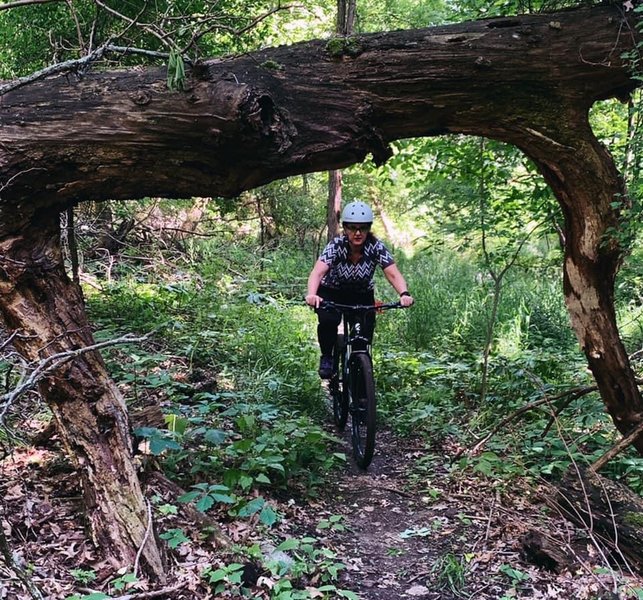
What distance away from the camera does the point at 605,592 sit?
3.11m

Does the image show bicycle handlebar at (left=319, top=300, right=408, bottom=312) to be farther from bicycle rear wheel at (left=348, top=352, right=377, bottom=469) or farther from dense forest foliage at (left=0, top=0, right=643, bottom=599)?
dense forest foliage at (left=0, top=0, right=643, bottom=599)

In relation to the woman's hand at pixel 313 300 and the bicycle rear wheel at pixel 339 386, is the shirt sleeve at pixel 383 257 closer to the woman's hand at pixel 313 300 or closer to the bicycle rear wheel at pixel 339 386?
the woman's hand at pixel 313 300

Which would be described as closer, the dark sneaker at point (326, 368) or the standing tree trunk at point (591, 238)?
the standing tree trunk at point (591, 238)

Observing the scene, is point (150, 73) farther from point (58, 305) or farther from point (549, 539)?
point (549, 539)

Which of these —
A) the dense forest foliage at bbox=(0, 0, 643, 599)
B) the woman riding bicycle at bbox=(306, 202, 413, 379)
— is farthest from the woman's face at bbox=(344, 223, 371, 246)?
the dense forest foliage at bbox=(0, 0, 643, 599)

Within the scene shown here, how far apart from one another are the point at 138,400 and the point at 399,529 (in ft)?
8.10

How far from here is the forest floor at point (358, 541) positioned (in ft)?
9.66

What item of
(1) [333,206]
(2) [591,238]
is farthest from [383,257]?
(1) [333,206]

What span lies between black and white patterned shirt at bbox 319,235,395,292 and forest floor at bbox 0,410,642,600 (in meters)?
1.74

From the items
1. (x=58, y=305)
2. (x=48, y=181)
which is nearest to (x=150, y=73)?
(x=48, y=181)

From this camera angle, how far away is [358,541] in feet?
12.7

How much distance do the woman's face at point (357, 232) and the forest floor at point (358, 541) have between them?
1.98 metres

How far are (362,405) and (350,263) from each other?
1.23 metres

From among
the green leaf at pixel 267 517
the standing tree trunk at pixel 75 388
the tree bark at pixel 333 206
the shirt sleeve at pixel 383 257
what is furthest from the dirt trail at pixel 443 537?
the tree bark at pixel 333 206
